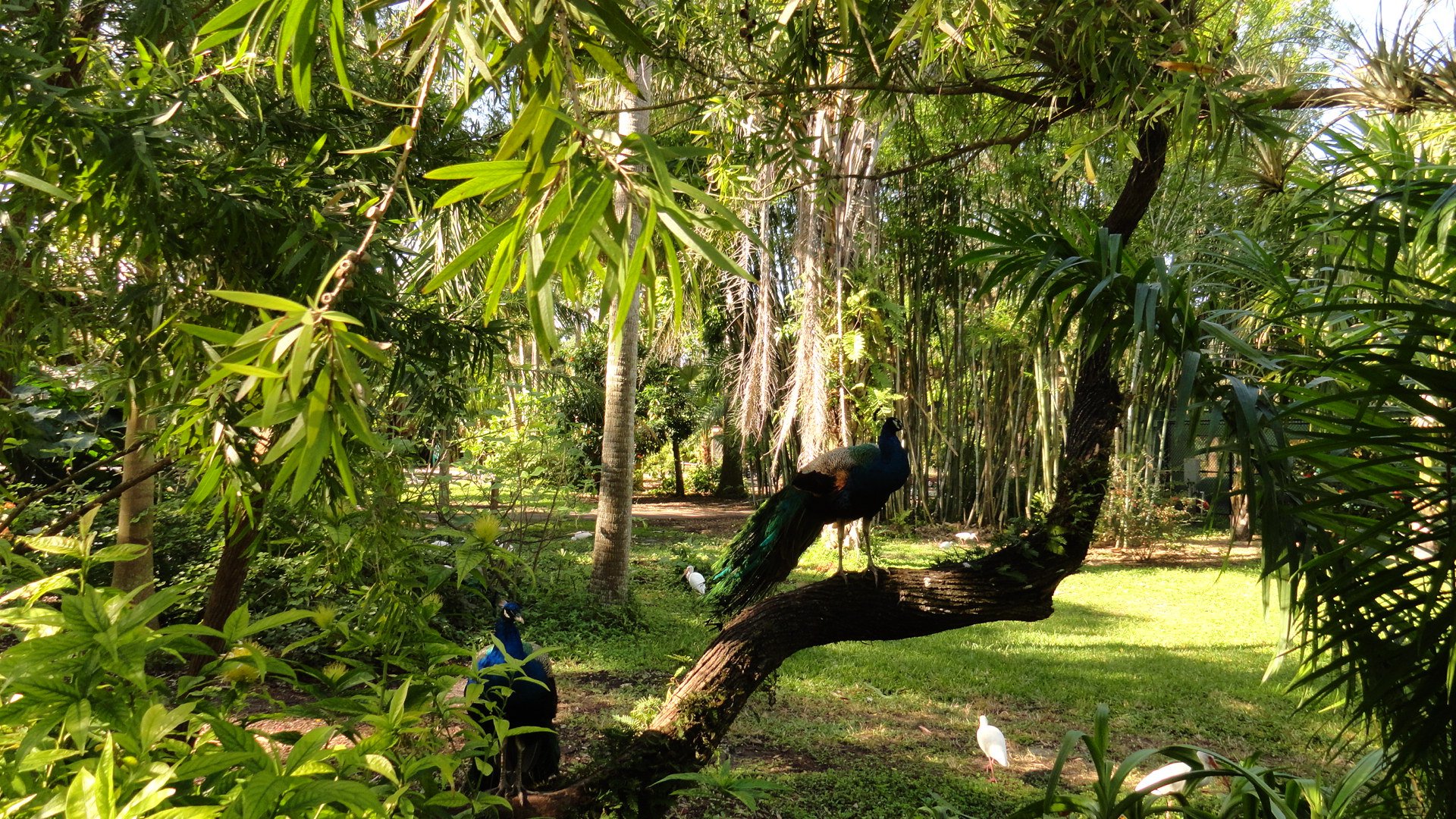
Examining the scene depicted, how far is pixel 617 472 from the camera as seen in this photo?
5.14 m

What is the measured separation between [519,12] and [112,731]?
734 mm

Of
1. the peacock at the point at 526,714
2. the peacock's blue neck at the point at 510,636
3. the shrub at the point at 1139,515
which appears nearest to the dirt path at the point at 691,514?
the shrub at the point at 1139,515

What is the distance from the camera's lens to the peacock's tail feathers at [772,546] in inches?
113

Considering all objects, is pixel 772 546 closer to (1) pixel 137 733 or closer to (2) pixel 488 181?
(1) pixel 137 733

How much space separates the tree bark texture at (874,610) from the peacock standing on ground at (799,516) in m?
0.40

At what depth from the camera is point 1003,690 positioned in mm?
4512

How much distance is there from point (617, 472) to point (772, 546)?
7.88 feet

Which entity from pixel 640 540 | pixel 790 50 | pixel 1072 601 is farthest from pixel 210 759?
pixel 640 540

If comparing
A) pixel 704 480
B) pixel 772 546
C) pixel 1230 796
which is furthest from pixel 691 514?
pixel 1230 796

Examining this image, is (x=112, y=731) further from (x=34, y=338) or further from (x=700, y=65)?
(x=700, y=65)

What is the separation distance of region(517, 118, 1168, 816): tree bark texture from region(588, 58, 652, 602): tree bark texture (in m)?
2.73

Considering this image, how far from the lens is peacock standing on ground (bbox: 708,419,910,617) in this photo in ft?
9.38

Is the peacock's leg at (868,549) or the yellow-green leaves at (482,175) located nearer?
the yellow-green leaves at (482,175)

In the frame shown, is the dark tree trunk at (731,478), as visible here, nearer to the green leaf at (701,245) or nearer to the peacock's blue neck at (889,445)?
the peacock's blue neck at (889,445)
